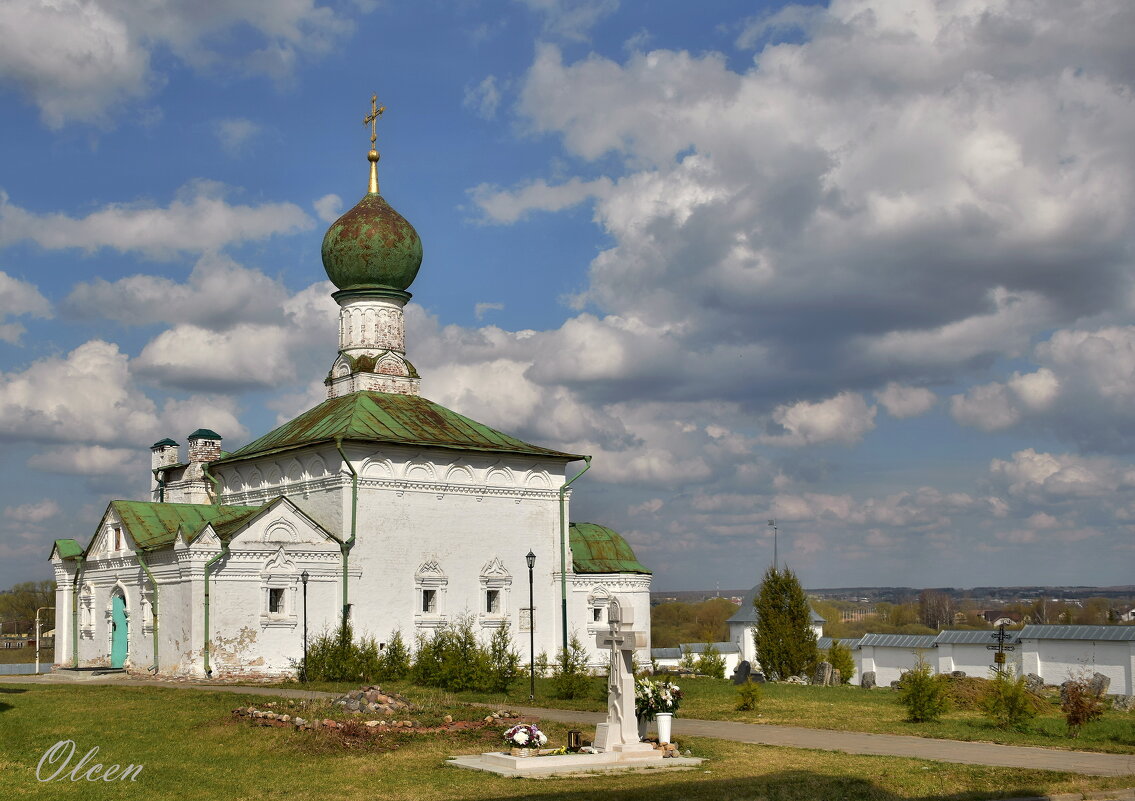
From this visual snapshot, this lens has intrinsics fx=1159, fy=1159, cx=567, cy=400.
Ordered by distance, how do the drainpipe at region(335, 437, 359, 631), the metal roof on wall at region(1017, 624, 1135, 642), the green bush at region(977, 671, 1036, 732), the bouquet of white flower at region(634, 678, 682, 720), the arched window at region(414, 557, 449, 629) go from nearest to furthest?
the bouquet of white flower at region(634, 678, 682, 720) < the green bush at region(977, 671, 1036, 732) < the drainpipe at region(335, 437, 359, 631) < the arched window at region(414, 557, 449, 629) < the metal roof on wall at region(1017, 624, 1135, 642)

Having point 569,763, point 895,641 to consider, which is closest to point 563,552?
point 569,763

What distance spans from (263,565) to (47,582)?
72.3 m

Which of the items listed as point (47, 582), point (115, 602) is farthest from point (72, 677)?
point (47, 582)

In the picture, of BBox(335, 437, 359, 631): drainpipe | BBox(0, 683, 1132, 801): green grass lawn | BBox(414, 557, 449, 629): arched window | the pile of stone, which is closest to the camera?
BBox(0, 683, 1132, 801): green grass lawn

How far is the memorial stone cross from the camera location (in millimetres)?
13906

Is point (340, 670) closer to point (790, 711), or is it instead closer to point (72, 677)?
point (72, 677)

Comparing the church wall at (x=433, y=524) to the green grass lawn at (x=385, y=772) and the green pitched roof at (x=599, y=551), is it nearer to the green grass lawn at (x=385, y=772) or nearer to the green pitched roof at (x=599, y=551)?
the green pitched roof at (x=599, y=551)

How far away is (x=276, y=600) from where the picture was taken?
2586 centimetres

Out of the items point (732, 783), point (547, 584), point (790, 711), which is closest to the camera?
point (732, 783)

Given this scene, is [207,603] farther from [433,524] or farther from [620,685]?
[620,685]

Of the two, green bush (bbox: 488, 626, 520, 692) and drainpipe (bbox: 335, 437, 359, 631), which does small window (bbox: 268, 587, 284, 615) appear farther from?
green bush (bbox: 488, 626, 520, 692)

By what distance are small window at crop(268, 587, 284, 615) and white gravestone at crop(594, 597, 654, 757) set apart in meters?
12.7

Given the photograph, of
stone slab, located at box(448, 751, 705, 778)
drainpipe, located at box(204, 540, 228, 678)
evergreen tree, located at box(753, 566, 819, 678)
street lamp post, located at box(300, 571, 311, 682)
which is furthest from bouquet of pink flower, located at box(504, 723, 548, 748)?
evergreen tree, located at box(753, 566, 819, 678)

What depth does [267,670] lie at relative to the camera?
25141 millimetres
